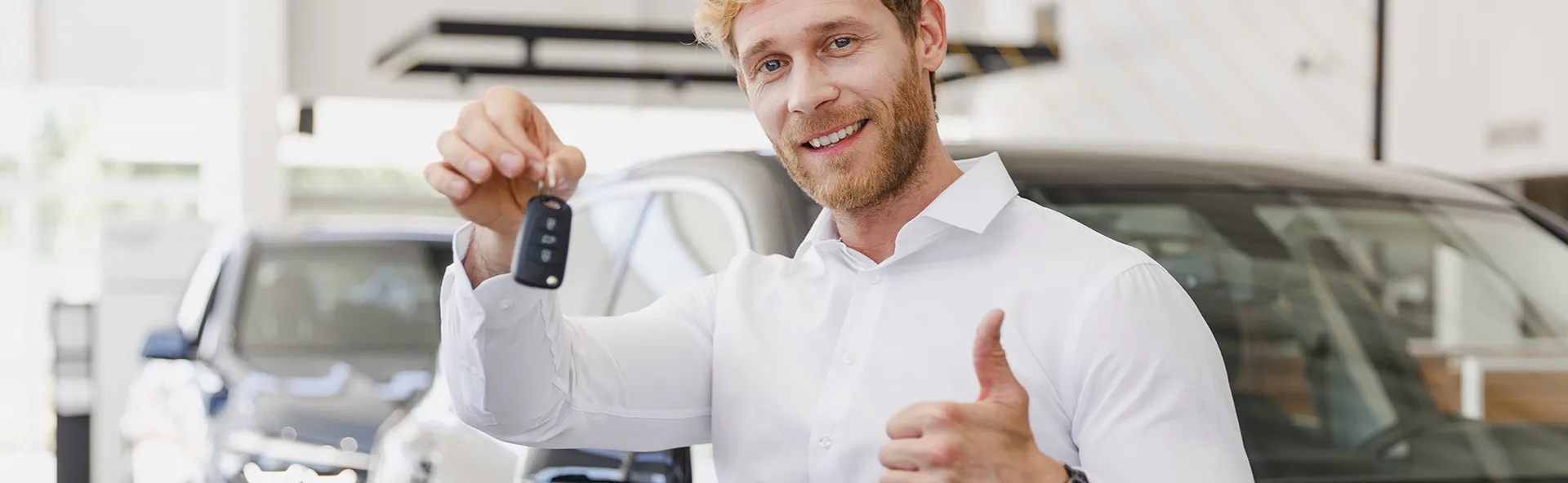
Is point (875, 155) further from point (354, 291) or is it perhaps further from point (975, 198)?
point (354, 291)

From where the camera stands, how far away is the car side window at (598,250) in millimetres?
2105

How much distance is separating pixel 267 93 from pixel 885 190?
34.1 ft

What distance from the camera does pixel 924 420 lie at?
0.97 m

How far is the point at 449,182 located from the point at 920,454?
16.8 inches

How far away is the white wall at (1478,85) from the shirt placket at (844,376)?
11.2 feet

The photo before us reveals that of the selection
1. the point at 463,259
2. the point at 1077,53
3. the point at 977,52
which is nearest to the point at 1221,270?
the point at 463,259

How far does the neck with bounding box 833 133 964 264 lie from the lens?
4.34 feet

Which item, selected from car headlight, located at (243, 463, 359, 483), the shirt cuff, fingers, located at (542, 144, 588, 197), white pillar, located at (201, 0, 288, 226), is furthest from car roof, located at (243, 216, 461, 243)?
white pillar, located at (201, 0, 288, 226)

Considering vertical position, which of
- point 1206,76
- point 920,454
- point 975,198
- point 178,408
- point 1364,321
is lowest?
point 178,408

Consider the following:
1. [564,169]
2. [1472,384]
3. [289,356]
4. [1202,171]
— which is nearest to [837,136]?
[564,169]

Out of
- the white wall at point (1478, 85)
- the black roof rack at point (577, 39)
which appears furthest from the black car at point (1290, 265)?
the black roof rack at point (577, 39)

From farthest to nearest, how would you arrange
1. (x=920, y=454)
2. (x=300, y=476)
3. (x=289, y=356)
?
1. (x=289, y=356)
2. (x=300, y=476)
3. (x=920, y=454)

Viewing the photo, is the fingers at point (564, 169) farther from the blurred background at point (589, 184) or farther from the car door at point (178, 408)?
the car door at point (178, 408)

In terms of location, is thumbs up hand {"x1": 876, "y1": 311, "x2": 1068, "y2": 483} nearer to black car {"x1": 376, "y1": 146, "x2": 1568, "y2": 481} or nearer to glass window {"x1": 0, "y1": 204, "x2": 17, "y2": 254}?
black car {"x1": 376, "y1": 146, "x2": 1568, "y2": 481}
